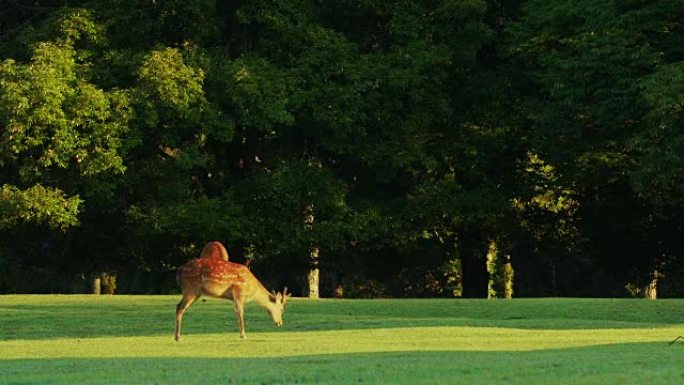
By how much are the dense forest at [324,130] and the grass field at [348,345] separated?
11.0 m

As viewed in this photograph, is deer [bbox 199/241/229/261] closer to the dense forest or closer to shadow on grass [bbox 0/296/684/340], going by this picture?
shadow on grass [bbox 0/296/684/340]

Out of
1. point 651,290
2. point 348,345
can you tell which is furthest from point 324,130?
point 348,345

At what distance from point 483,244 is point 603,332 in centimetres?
3183

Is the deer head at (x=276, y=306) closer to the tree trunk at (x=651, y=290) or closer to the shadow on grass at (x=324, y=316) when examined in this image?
the shadow on grass at (x=324, y=316)

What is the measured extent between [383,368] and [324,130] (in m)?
36.9

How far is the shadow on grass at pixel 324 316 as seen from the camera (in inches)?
1010

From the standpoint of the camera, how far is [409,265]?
193 feet

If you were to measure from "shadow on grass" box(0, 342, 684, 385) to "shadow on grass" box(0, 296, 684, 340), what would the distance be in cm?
872

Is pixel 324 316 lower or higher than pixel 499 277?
lower

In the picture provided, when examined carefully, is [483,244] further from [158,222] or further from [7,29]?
[7,29]

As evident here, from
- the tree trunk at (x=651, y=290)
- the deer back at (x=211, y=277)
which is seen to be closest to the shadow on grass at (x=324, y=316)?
the deer back at (x=211, y=277)

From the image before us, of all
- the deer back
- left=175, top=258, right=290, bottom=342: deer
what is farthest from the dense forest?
the deer back

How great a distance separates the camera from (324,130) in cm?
4988

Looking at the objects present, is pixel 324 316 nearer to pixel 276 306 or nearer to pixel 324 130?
pixel 276 306
